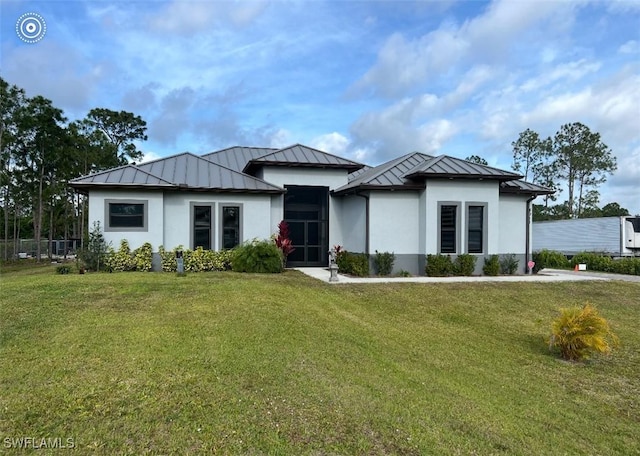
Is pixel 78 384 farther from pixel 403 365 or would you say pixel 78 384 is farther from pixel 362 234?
pixel 362 234

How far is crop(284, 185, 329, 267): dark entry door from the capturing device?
727 inches

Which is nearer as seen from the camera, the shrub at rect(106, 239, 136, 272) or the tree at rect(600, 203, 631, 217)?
the shrub at rect(106, 239, 136, 272)

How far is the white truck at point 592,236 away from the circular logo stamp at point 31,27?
88.6 feet

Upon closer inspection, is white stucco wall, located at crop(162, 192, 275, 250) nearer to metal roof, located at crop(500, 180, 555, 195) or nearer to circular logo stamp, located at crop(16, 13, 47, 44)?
circular logo stamp, located at crop(16, 13, 47, 44)

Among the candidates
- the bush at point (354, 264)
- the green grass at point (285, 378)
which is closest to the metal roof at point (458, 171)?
the bush at point (354, 264)

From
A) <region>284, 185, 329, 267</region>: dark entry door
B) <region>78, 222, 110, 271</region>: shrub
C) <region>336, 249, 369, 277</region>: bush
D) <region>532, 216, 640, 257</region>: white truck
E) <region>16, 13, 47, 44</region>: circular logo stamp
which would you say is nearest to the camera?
<region>16, 13, 47, 44</region>: circular logo stamp

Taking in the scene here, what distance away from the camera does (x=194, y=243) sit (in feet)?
52.3

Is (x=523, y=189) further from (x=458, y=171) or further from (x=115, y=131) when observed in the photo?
(x=115, y=131)

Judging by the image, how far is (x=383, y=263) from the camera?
15.1 meters

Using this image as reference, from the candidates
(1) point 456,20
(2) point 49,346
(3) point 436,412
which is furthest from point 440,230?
(2) point 49,346

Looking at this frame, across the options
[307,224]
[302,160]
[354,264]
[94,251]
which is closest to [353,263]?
[354,264]

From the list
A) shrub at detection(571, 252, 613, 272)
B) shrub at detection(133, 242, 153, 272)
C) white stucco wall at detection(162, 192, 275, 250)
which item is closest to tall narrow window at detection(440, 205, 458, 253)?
white stucco wall at detection(162, 192, 275, 250)

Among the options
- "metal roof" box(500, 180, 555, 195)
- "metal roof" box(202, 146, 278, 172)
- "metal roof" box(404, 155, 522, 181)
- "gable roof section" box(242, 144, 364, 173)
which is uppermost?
"metal roof" box(202, 146, 278, 172)

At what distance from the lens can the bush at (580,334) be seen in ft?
24.0
